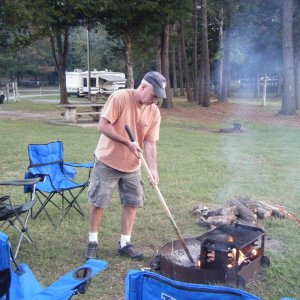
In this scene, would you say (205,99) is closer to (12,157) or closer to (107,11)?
(107,11)

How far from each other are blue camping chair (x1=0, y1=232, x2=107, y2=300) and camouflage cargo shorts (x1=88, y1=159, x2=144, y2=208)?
1.08 metres

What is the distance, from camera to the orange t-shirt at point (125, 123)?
3484 mm

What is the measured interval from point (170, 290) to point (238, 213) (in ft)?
9.76

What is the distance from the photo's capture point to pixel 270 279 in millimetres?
3379

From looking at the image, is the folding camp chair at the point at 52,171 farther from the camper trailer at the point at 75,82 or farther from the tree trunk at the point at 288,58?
the camper trailer at the point at 75,82

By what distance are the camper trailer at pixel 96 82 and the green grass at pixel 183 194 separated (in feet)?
72.4

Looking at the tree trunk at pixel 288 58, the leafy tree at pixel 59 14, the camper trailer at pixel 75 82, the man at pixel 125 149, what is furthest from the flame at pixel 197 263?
the camper trailer at pixel 75 82

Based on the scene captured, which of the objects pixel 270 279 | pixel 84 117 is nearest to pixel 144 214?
pixel 270 279

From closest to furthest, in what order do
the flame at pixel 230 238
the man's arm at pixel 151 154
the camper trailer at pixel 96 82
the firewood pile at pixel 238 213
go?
the flame at pixel 230 238 < the man's arm at pixel 151 154 < the firewood pile at pixel 238 213 < the camper trailer at pixel 96 82

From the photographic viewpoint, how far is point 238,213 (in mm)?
4676

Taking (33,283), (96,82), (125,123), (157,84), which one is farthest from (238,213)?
(96,82)

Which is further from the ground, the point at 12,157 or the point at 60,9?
the point at 60,9

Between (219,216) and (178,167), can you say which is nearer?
(219,216)

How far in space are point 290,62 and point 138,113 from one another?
14.3 m
